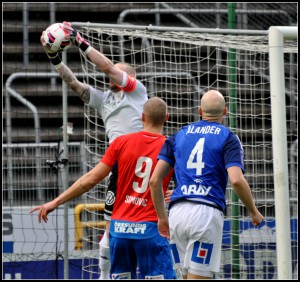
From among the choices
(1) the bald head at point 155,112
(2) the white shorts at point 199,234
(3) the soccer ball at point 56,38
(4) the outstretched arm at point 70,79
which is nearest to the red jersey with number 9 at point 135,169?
(1) the bald head at point 155,112

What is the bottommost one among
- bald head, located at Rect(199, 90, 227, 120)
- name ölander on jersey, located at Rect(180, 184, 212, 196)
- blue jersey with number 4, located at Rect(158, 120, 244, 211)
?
name ölander on jersey, located at Rect(180, 184, 212, 196)

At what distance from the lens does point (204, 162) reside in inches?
255

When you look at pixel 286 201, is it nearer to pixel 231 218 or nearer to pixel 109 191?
pixel 109 191

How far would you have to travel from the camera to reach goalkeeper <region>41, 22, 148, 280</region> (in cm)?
779

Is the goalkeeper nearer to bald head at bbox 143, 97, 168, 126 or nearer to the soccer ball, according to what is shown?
the soccer ball

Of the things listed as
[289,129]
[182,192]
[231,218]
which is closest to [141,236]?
[182,192]

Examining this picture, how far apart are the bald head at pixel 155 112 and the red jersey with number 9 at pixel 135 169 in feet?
0.42

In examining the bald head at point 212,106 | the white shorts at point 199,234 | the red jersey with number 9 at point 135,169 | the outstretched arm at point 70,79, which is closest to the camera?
the white shorts at point 199,234

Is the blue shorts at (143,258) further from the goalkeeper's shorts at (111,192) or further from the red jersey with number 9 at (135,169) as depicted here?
the goalkeeper's shorts at (111,192)

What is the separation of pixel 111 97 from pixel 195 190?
6.66ft

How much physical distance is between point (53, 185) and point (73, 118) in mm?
2344

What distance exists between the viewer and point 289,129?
11.3 meters

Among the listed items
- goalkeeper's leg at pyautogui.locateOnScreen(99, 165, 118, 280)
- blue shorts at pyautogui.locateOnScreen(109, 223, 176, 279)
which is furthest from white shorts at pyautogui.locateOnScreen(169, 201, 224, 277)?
goalkeeper's leg at pyautogui.locateOnScreen(99, 165, 118, 280)

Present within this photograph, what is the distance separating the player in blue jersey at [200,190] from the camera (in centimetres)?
645
